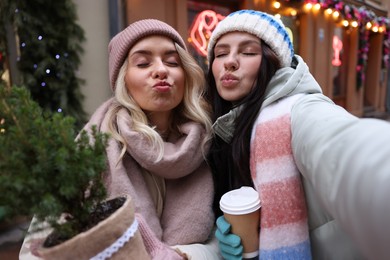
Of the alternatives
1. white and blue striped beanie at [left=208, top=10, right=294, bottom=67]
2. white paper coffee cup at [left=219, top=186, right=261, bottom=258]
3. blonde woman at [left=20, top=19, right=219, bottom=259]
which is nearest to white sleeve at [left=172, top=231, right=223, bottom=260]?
blonde woman at [left=20, top=19, right=219, bottom=259]

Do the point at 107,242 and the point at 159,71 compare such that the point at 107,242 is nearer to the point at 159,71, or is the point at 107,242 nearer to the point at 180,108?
the point at 159,71

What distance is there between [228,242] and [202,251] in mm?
155

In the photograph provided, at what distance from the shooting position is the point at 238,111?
1.32 m

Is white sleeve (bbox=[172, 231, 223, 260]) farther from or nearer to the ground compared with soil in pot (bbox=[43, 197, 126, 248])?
nearer to the ground

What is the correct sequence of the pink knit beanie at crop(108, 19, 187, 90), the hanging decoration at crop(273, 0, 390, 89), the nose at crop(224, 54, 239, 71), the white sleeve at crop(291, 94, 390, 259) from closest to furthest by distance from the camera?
the white sleeve at crop(291, 94, 390, 259) < the nose at crop(224, 54, 239, 71) < the pink knit beanie at crop(108, 19, 187, 90) < the hanging decoration at crop(273, 0, 390, 89)

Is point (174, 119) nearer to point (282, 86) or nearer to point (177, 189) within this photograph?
point (177, 189)

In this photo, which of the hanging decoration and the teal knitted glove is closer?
the teal knitted glove

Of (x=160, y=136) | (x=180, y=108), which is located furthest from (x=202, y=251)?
(x=180, y=108)

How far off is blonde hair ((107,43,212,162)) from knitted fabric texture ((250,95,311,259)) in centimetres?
41

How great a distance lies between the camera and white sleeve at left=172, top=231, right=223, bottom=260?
4.06 ft

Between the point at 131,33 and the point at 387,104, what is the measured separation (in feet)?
45.1

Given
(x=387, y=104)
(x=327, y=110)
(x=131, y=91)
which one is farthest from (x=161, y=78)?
(x=387, y=104)

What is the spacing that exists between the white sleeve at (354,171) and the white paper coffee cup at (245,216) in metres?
0.28

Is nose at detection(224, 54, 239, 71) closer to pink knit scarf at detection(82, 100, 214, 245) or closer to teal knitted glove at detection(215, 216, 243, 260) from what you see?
pink knit scarf at detection(82, 100, 214, 245)
